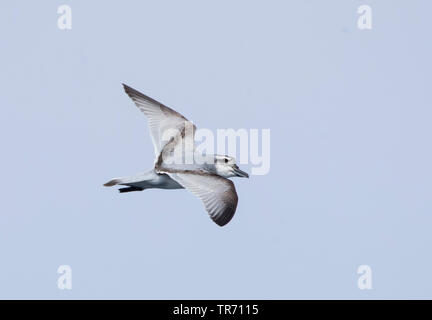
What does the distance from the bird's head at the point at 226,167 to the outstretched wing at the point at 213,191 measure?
469 millimetres

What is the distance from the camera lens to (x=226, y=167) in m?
17.2

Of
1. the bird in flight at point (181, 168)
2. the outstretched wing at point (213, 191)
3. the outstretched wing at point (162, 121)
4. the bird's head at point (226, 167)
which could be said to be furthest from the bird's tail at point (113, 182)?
the bird's head at point (226, 167)

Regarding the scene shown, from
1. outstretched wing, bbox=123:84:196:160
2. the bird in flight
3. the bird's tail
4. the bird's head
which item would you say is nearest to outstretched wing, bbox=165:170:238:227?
the bird in flight

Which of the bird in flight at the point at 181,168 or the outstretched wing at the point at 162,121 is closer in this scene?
the bird in flight at the point at 181,168

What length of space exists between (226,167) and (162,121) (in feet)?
8.73

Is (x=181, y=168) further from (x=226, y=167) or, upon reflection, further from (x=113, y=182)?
(x=113, y=182)

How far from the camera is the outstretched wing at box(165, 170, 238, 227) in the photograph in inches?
619

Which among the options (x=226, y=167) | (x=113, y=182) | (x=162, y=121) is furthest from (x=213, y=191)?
(x=162, y=121)

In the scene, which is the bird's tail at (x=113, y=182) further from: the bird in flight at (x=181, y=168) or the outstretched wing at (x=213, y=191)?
the outstretched wing at (x=213, y=191)

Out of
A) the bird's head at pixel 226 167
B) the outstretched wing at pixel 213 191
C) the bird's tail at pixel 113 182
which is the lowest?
the outstretched wing at pixel 213 191

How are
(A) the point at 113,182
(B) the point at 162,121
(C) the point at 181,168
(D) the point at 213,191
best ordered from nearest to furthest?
(D) the point at 213,191, (C) the point at 181,168, (A) the point at 113,182, (B) the point at 162,121

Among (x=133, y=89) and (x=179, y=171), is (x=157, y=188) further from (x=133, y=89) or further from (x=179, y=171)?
(x=133, y=89)

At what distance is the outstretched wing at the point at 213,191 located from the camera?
1573 centimetres
